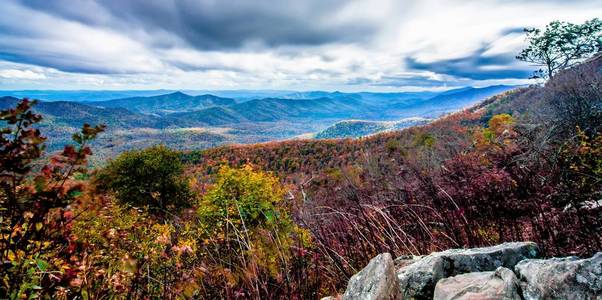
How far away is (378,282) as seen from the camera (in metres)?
2.46

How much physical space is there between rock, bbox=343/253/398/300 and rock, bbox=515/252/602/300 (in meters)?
0.87

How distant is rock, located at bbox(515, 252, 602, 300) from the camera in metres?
1.88

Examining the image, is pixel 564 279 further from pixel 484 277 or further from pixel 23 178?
pixel 23 178

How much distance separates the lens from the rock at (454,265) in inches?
A: 105

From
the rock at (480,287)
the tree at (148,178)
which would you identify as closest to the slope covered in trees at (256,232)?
the rock at (480,287)

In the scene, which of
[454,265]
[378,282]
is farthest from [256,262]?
[454,265]

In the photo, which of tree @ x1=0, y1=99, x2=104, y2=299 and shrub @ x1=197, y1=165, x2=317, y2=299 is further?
shrub @ x1=197, y1=165, x2=317, y2=299

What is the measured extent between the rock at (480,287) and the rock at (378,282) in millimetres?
332

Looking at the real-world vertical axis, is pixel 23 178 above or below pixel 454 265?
above

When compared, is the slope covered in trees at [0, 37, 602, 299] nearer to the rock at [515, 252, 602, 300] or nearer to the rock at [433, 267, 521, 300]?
the rock at [515, 252, 602, 300]

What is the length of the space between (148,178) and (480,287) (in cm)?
3182

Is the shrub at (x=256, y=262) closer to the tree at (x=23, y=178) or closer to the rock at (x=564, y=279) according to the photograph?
the tree at (x=23, y=178)

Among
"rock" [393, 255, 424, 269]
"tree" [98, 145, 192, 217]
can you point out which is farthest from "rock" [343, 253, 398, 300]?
"tree" [98, 145, 192, 217]

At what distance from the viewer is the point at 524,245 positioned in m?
2.75
